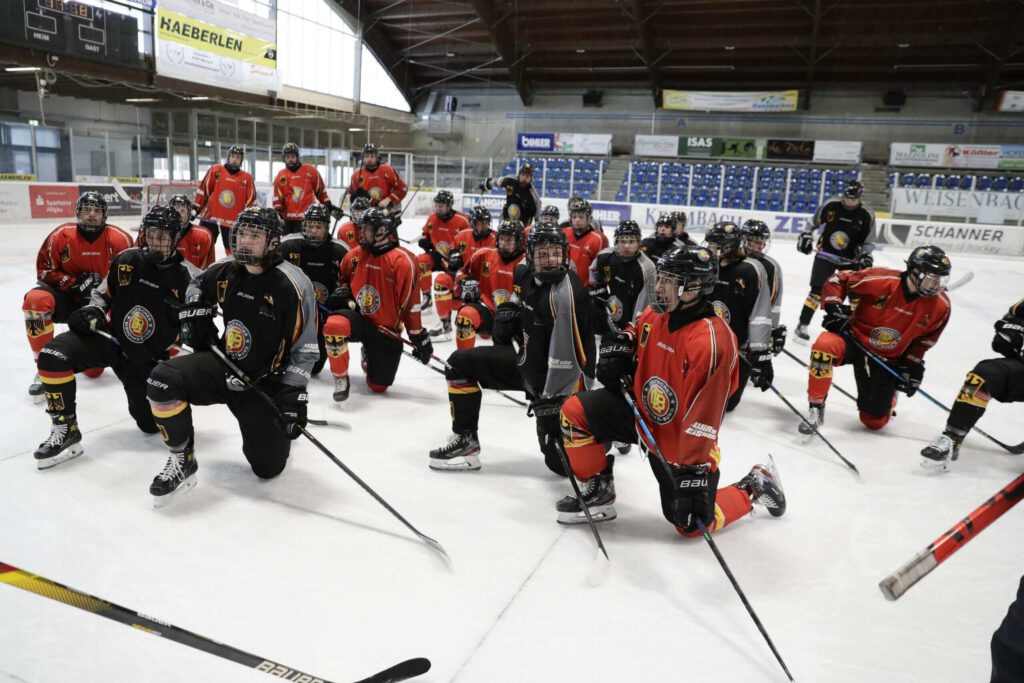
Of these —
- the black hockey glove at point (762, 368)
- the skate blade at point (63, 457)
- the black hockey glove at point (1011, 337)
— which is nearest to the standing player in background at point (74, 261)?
the skate blade at point (63, 457)

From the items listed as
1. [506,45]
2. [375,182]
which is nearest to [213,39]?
[375,182]

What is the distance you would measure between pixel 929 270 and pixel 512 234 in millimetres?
2818

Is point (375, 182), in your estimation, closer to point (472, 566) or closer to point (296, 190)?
point (296, 190)

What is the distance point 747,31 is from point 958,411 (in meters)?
22.6

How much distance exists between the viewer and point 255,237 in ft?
11.1

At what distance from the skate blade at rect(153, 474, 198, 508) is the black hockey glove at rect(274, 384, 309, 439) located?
51 cm

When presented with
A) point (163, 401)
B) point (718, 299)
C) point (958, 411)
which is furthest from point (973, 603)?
point (163, 401)

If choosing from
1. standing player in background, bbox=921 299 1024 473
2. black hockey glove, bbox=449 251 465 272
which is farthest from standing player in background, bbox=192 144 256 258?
standing player in background, bbox=921 299 1024 473

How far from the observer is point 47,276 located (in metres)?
Result: 4.58

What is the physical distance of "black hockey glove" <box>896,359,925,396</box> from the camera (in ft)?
15.3

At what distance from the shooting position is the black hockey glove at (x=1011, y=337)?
414cm

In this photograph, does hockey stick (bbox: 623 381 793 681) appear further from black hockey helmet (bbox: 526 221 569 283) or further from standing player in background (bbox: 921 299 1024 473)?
standing player in background (bbox: 921 299 1024 473)

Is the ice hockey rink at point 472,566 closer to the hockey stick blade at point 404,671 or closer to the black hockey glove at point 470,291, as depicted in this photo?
the hockey stick blade at point 404,671

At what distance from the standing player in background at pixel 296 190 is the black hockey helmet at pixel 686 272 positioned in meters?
5.94
